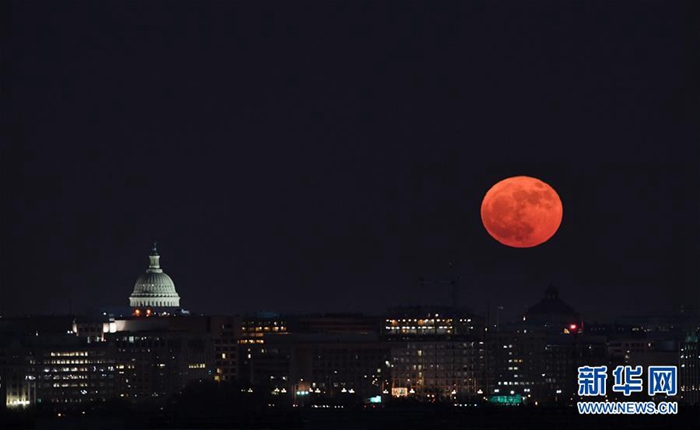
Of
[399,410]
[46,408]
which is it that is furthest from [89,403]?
[399,410]

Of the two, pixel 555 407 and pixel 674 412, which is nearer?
pixel 674 412

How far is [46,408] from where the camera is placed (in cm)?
18900

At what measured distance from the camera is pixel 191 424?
159 metres

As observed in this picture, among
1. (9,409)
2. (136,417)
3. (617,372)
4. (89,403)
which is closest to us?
(617,372)

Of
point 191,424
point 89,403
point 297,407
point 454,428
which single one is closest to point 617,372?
point 454,428

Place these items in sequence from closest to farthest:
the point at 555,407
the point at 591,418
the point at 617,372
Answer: the point at 617,372, the point at 591,418, the point at 555,407

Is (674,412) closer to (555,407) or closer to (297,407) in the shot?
(555,407)

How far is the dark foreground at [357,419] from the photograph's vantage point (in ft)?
493

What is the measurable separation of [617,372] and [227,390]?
5561cm

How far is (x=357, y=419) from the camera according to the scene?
164 meters

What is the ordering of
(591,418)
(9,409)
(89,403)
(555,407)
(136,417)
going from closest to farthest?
(591,418) → (136,417) → (555,407) → (9,409) → (89,403)

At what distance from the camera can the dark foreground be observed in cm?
15038

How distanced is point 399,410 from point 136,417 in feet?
61.5

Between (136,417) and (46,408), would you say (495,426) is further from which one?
(46,408)
